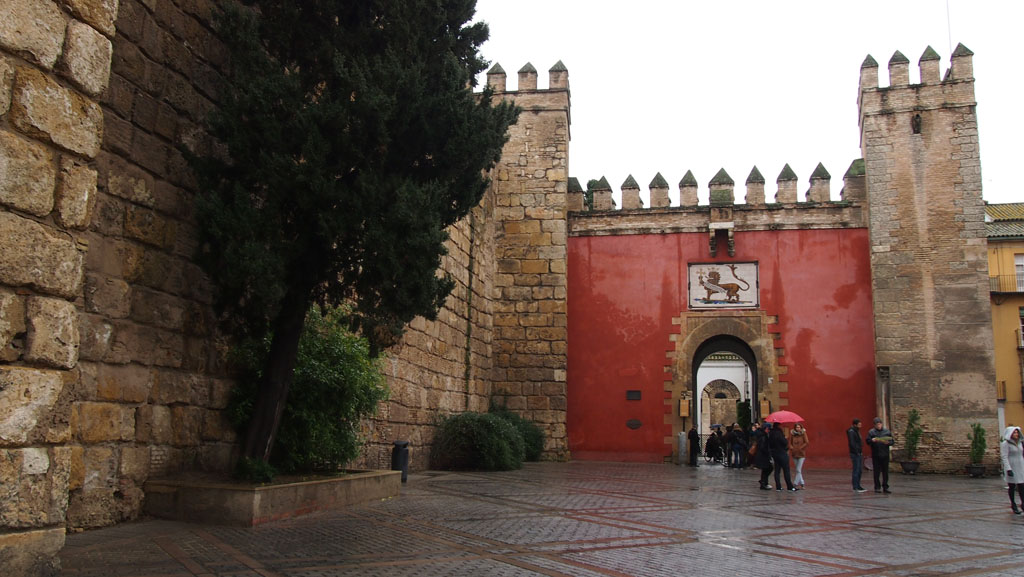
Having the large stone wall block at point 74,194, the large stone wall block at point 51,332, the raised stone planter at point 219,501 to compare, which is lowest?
the raised stone planter at point 219,501

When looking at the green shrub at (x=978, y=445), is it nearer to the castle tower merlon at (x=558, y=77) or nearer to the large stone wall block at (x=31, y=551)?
the castle tower merlon at (x=558, y=77)

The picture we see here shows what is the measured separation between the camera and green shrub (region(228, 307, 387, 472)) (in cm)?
650

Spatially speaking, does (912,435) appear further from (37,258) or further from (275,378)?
(37,258)

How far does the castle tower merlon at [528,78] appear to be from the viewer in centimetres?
1741

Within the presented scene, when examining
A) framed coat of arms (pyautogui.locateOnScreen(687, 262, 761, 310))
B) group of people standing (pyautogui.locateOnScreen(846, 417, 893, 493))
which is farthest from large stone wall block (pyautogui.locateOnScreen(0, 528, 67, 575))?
framed coat of arms (pyautogui.locateOnScreen(687, 262, 761, 310))

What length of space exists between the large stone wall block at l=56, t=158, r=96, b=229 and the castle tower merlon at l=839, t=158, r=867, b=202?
16.0m

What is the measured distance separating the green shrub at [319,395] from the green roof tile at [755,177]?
465 inches

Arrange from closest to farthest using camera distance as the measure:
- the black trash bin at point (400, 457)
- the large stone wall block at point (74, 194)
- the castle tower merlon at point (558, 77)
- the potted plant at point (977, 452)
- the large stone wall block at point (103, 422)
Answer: the large stone wall block at point (74, 194), the large stone wall block at point (103, 422), the black trash bin at point (400, 457), the potted plant at point (977, 452), the castle tower merlon at point (558, 77)

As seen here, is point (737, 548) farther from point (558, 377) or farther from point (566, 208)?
point (566, 208)

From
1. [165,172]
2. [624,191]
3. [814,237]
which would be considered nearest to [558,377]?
[624,191]

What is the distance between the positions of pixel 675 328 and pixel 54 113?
14.7 m

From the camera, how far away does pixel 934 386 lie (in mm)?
15180

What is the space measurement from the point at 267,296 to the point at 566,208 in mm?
12202

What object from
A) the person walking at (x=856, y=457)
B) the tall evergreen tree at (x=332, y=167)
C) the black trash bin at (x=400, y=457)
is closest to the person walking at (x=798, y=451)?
the person walking at (x=856, y=457)
